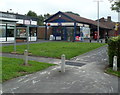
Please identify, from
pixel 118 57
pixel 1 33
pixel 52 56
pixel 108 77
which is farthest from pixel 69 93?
pixel 1 33

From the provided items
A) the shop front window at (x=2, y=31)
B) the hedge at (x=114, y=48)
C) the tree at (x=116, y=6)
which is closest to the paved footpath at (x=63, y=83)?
the hedge at (x=114, y=48)

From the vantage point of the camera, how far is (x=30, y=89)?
5.87m

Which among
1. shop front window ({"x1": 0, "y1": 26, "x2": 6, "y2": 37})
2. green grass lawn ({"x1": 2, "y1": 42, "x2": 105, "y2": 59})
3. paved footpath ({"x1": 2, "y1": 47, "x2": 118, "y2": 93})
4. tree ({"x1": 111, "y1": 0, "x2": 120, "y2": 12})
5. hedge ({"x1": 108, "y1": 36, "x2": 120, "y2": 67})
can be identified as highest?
tree ({"x1": 111, "y1": 0, "x2": 120, "y2": 12})

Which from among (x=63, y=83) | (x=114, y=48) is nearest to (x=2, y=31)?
(x=114, y=48)

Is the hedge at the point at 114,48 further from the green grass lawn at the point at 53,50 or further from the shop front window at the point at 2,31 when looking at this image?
the shop front window at the point at 2,31

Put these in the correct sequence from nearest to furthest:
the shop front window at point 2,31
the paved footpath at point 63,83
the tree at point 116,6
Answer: the paved footpath at point 63,83
the tree at point 116,6
the shop front window at point 2,31

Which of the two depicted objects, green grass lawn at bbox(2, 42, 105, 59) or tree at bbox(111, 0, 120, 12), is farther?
tree at bbox(111, 0, 120, 12)

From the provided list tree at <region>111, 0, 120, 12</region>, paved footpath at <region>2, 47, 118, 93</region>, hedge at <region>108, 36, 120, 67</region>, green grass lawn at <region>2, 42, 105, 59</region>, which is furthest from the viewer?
tree at <region>111, 0, 120, 12</region>

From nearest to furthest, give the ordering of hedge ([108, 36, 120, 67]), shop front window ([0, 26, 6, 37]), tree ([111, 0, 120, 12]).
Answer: hedge ([108, 36, 120, 67]) → tree ([111, 0, 120, 12]) → shop front window ([0, 26, 6, 37])

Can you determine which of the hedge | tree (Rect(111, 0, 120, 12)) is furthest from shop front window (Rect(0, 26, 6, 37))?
the hedge

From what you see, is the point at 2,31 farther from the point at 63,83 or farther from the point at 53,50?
the point at 63,83

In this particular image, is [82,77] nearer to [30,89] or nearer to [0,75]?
[30,89]

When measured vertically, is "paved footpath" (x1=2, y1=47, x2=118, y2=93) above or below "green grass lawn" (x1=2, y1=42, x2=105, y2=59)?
below

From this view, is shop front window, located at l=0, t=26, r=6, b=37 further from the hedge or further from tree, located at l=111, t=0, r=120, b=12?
the hedge
